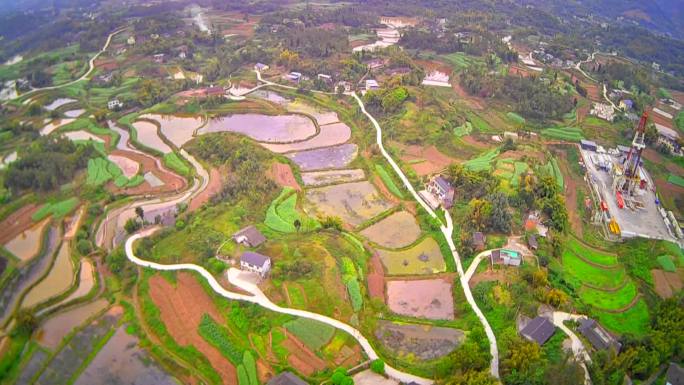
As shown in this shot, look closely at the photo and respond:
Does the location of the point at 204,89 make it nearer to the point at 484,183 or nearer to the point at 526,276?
the point at 484,183

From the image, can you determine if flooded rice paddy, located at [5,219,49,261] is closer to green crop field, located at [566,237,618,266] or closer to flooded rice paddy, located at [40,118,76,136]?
flooded rice paddy, located at [40,118,76,136]

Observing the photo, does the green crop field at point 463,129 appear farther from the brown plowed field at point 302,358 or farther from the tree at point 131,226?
the tree at point 131,226

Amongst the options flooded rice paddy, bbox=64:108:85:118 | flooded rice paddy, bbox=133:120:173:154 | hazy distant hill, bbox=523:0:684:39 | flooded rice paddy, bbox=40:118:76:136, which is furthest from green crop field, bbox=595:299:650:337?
hazy distant hill, bbox=523:0:684:39

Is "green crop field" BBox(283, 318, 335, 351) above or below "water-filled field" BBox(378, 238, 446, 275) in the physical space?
above

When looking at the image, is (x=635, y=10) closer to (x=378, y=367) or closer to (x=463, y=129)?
(x=463, y=129)

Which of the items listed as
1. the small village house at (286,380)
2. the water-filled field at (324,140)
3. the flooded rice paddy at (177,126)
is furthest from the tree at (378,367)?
the flooded rice paddy at (177,126)

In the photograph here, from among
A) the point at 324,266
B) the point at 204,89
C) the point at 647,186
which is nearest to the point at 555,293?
the point at 324,266

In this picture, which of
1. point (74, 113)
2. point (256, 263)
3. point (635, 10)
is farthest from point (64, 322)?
point (635, 10)
